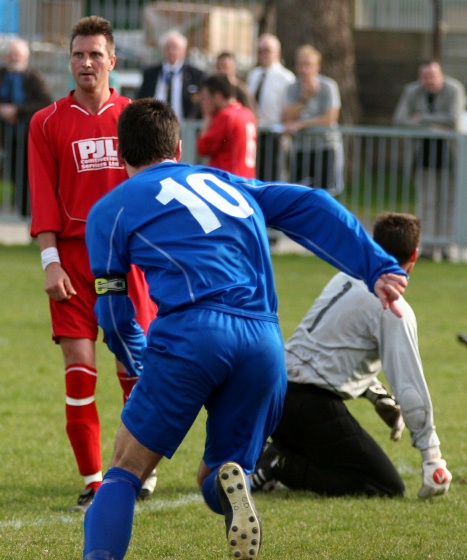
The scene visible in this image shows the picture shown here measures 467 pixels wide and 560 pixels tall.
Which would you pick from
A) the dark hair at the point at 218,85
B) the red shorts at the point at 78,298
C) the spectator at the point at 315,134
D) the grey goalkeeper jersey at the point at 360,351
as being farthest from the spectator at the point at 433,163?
the red shorts at the point at 78,298

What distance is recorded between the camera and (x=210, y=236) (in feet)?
13.4

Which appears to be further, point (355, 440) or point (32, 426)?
point (32, 426)

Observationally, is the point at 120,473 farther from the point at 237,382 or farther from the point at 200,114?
the point at 200,114

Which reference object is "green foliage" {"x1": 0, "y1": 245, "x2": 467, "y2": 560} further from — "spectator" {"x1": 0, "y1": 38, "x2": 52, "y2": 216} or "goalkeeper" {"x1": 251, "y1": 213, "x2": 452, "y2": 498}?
"spectator" {"x1": 0, "y1": 38, "x2": 52, "y2": 216}

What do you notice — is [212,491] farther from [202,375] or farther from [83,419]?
[83,419]

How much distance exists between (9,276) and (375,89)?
13.6m

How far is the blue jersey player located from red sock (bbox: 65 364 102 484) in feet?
4.63

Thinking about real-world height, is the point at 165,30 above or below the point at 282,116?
above

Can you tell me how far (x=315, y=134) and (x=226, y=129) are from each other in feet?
12.3

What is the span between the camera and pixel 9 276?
13.1 meters

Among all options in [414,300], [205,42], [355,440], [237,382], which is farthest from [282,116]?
[237,382]

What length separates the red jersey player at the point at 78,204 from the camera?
18.4 ft

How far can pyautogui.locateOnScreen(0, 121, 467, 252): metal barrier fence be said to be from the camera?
49.0 ft

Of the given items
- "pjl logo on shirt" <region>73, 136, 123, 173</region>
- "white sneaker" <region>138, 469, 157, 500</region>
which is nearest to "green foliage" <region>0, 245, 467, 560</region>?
"white sneaker" <region>138, 469, 157, 500</region>
